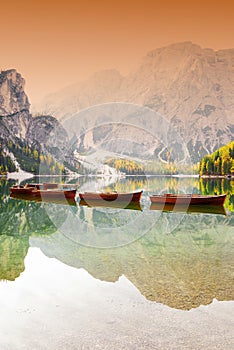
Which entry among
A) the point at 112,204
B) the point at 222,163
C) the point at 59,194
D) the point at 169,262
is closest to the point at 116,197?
the point at 112,204

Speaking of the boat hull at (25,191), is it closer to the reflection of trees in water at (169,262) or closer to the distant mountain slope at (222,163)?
the reflection of trees in water at (169,262)

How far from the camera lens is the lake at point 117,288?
9523 millimetres

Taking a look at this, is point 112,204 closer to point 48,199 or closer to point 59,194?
point 59,194

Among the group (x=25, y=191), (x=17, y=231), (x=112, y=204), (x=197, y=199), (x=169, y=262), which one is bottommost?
(x=25, y=191)

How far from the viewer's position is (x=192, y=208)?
3997cm

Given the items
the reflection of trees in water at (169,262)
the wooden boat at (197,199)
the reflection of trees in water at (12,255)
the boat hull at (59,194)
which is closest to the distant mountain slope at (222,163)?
the boat hull at (59,194)

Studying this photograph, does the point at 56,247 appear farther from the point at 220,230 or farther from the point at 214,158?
the point at 214,158

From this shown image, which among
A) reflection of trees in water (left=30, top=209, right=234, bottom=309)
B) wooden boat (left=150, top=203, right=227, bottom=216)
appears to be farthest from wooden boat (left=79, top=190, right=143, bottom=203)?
reflection of trees in water (left=30, top=209, right=234, bottom=309)

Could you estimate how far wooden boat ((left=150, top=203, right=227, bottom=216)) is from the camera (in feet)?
122

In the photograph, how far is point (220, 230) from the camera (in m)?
26.3

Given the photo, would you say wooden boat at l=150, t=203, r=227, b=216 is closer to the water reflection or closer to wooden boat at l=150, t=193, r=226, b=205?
wooden boat at l=150, t=193, r=226, b=205

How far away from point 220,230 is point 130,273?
1318 centimetres

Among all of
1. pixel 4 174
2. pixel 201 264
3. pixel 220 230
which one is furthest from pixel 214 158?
pixel 201 264

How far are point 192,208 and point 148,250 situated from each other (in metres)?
21.3
